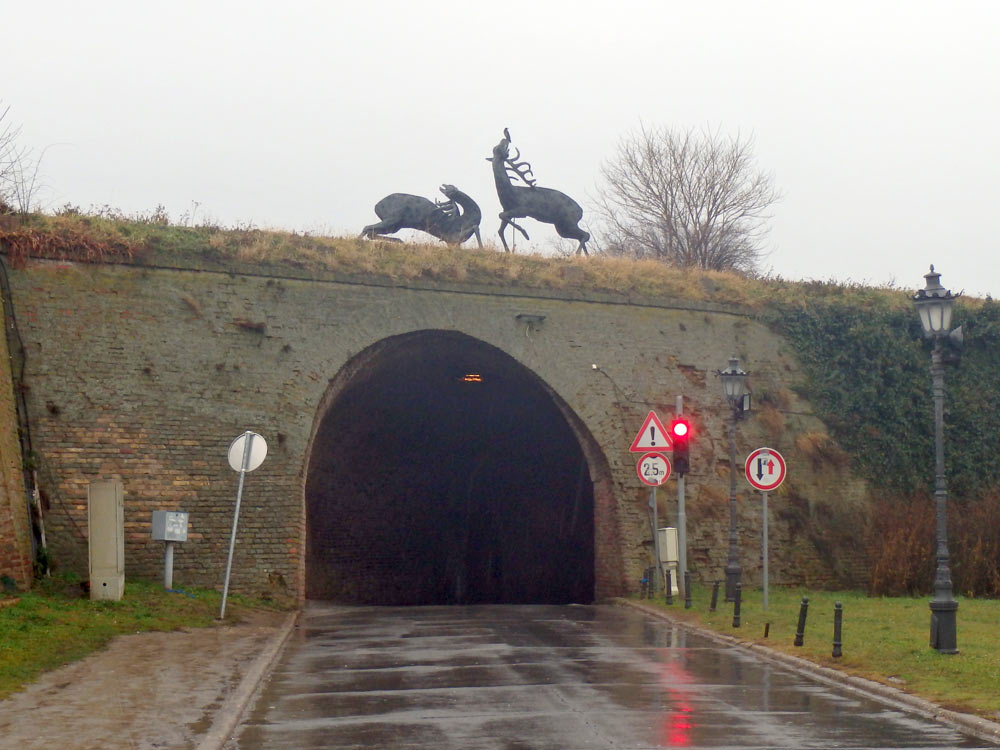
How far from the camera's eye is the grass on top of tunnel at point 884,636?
1205cm

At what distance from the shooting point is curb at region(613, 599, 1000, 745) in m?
9.92

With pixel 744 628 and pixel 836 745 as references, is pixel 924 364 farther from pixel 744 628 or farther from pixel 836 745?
pixel 836 745

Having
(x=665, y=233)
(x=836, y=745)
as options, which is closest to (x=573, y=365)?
(x=836, y=745)

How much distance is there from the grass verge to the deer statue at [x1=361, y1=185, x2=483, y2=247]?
9.13 m

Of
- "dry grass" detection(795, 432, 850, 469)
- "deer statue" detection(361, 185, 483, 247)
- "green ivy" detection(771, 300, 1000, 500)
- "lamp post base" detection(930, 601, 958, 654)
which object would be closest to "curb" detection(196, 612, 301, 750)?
"lamp post base" detection(930, 601, 958, 654)

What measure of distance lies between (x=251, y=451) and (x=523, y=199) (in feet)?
35.9

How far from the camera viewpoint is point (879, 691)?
472 inches

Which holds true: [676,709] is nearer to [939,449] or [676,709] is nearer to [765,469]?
[939,449]

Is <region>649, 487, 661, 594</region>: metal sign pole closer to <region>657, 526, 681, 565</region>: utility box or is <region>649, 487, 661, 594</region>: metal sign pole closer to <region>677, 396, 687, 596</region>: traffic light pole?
<region>657, 526, 681, 565</region>: utility box

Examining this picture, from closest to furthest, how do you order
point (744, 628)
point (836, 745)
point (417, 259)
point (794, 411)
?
point (836, 745)
point (744, 628)
point (417, 259)
point (794, 411)

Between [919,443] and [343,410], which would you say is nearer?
[919,443]

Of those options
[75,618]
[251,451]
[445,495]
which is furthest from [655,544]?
[75,618]

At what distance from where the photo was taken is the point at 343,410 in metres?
28.9

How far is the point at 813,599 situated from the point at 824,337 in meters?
6.97
